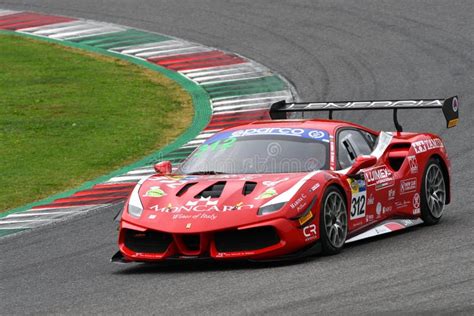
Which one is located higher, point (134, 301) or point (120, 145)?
point (134, 301)

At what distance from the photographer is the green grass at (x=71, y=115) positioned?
16.8 metres

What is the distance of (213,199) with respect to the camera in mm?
10117

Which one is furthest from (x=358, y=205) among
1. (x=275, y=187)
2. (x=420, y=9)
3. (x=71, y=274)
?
(x=420, y=9)

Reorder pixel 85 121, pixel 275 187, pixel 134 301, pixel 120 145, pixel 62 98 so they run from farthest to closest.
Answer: pixel 62 98
pixel 85 121
pixel 120 145
pixel 275 187
pixel 134 301

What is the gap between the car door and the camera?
10.8 meters

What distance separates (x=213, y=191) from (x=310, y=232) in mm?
907

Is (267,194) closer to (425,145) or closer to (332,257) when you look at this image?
(332,257)

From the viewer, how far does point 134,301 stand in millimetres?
8719

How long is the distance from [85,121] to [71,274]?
1012 cm

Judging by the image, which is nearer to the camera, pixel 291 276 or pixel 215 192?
pixel 291 276

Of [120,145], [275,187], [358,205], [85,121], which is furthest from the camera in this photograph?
[85,121]

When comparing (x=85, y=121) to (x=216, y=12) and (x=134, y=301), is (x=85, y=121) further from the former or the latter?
(x=134, y=301)

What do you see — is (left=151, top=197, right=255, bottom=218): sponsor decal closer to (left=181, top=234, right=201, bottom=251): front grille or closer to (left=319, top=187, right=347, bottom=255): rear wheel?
(left=181, top=234, right=201, bottom=251): front grille

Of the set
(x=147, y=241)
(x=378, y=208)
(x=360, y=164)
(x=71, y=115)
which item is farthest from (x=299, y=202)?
(x=71, y=115)
